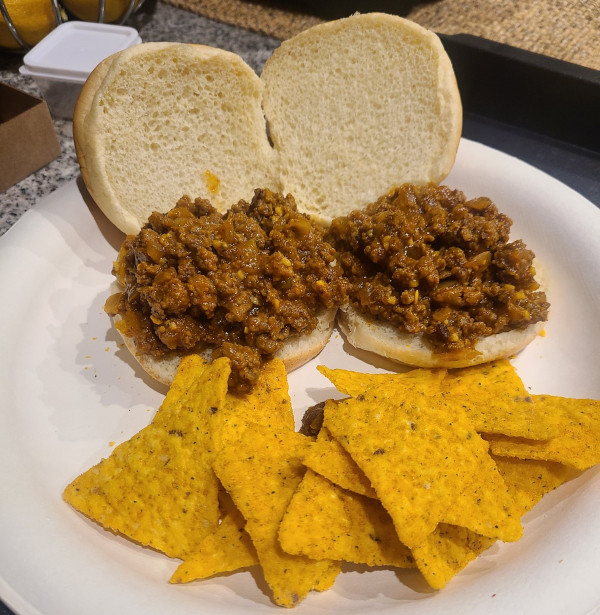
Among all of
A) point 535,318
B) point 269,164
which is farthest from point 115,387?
point 535,318

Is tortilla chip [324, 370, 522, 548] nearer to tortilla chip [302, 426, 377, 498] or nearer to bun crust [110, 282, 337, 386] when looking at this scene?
tortilla chip [302, 426, 377, 498]

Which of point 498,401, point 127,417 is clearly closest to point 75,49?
point 127,417

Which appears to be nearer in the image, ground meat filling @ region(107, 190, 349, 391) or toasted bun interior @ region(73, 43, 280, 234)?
ground meat filling @ region(107, 190, 349, 391)

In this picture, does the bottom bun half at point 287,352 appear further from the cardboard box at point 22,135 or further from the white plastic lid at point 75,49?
the white plastic lid at point 75,49

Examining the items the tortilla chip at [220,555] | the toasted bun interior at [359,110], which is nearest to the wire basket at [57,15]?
the toasted bun interior at [359,110]

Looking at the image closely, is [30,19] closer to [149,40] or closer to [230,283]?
[149,40]

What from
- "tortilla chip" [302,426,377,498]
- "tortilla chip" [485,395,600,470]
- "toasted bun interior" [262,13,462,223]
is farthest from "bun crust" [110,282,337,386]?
"tortilla chip" [485,395,600,470]

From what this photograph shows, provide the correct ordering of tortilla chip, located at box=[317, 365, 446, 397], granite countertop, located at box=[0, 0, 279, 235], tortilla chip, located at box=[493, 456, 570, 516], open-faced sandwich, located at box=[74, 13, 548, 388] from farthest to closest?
granite countertop, located at box=[0, 0, 279, 235] < open-faced sandwich, located at box=[74, 13, 548, 388] < tortilla chip, located at box=[317, 365, 446, 397] < tortilla chip, located at box=[493, 456, 570, 516]
